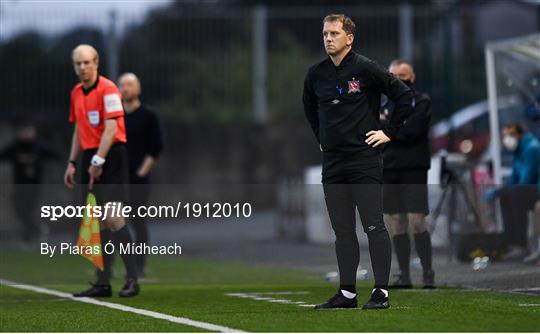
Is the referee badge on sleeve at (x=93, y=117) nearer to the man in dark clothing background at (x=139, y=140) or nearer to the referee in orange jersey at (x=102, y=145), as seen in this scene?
the referee in orange jersey at (x=102, y=145)

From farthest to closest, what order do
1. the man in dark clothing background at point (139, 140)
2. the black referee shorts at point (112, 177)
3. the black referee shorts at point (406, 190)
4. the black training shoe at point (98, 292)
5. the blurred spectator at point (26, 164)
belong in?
the blurred spectator at point (26, 164)
the man in dark clothing background at point (139, 140)
the black referee shorts at point (406, 190)
the black referee shorts at point (112, 177)
the black training shoe at point (98, 292)

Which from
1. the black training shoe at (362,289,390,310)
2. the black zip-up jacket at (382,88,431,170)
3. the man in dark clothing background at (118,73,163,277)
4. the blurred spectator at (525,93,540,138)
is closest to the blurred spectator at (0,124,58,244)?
the man in dark clothing background at (118,73,163,277)

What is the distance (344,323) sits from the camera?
9.12 metres

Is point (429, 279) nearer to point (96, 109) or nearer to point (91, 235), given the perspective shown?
point (91, 235)

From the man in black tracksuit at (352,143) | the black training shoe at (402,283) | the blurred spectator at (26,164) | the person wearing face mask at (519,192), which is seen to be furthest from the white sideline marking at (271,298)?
the blurred spectator at (26,164)

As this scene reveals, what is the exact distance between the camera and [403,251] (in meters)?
12.9

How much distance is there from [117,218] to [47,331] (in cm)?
326

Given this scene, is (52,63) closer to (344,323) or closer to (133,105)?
(133,105)

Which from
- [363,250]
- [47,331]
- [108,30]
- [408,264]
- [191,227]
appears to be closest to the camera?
[47,331]

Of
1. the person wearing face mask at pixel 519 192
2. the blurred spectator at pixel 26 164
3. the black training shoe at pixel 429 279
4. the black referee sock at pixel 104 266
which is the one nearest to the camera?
the black referee sock at pixel 104 266

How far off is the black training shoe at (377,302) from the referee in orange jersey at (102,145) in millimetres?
2560

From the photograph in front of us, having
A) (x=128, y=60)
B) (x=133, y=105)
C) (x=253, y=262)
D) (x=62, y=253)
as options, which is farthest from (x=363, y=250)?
(x=128, y=60)

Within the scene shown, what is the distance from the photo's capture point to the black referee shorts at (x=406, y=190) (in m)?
12.8

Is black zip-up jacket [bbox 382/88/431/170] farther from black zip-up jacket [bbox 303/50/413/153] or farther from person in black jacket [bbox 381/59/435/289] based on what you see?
black zip-up jacket [bbox 303/50/413/153]
